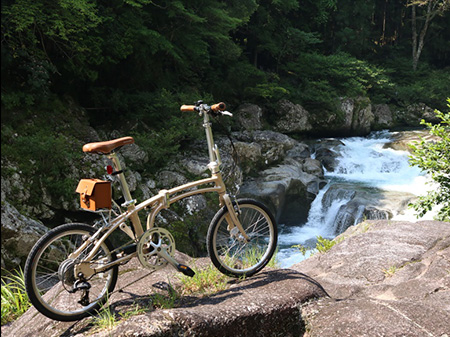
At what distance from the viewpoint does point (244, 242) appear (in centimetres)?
354

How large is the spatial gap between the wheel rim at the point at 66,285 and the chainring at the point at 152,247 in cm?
25

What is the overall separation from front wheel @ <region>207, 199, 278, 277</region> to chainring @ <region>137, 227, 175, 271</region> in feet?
1.43

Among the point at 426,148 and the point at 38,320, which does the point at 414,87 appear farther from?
the point at 38,320

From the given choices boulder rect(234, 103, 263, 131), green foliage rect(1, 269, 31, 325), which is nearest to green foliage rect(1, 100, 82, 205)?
green foliage rect(1, 269, 31, 325)

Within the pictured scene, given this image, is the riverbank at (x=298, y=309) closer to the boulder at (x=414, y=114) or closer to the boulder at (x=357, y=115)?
the boulder at (x=357, y=115)

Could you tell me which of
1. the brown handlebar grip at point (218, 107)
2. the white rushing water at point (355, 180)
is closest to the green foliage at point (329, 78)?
the white rushing water at point (355, 180)

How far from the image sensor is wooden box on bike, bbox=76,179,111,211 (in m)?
2.70

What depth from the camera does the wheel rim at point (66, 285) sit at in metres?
2.62

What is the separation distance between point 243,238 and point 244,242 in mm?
42

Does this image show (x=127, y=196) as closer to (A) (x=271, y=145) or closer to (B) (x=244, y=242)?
(B) (x=244, y=242)

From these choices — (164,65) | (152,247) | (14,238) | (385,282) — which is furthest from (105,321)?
(164,65)

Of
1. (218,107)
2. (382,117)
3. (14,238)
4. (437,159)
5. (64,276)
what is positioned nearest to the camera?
(64,276)

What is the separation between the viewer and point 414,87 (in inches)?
934

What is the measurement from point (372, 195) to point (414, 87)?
15.2 meters
